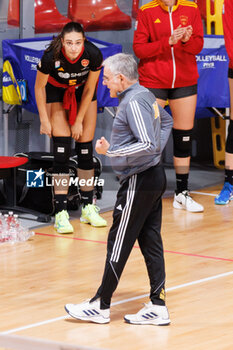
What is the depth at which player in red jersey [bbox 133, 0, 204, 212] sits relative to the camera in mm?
6109

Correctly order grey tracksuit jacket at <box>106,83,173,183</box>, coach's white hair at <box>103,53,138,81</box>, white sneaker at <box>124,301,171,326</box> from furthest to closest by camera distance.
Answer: white sneaker at <box>124,301,171,326</box> → coach's white hair at <box>103,53,138,81</box> → grey tracksuit jacket at <box>106,83,173,183</box>

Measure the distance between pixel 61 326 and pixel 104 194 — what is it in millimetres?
3395

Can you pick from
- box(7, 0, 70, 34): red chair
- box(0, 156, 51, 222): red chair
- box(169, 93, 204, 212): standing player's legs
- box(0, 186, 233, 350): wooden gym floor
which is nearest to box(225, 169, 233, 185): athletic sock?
box(169, 93, 204, 212): standing player's legs

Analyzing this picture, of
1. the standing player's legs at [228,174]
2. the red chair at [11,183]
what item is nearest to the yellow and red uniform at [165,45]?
the standing player's legs at [228,174]

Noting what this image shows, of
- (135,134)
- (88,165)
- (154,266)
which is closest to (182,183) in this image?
(88,165)

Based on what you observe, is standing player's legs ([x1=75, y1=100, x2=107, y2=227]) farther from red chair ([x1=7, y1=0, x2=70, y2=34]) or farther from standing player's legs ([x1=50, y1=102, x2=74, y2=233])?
red chair ([x1=7, y1=0, x2=70, y2=34])

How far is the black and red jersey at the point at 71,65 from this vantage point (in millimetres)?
5438

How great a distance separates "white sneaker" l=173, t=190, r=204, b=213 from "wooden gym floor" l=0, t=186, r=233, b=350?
15 centimetres

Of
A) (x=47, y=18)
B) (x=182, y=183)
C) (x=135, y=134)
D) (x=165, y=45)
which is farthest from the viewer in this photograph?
(x=47, y=18)

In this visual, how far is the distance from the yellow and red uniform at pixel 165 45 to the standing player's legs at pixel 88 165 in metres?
0.65

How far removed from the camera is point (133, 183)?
11.9ft

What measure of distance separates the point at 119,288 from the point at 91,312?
62 cm

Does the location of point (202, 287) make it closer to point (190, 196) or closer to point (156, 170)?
point (156, 170)

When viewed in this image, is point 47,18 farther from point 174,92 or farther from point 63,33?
point 63,33
